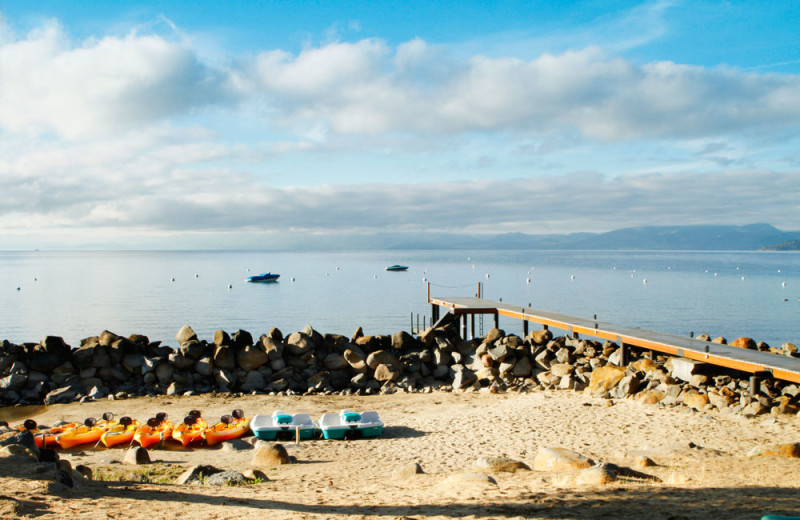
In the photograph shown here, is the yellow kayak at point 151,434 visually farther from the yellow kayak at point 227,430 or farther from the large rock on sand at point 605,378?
the large rock on sand at point 605,378

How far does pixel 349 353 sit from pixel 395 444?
962 cm

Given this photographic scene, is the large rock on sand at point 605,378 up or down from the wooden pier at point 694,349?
down

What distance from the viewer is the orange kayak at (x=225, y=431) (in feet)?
54.1

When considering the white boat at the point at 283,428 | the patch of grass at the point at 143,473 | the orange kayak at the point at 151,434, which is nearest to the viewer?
the patch of grass at the point at 143,473

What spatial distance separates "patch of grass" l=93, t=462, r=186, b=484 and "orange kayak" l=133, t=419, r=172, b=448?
2.29m

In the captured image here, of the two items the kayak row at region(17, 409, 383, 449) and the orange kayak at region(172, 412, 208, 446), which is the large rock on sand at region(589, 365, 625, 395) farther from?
the orange kayak at region(172, 412, 208, 446)

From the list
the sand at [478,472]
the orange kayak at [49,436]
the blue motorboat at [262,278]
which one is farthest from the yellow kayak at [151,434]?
the blue motorboat at [262,278]

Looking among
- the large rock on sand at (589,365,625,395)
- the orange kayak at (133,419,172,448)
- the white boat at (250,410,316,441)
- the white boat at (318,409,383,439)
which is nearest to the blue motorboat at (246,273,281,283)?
the large rock on sand at (589,365,625,395)

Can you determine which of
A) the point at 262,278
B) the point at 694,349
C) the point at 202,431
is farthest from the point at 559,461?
the point at 262,278

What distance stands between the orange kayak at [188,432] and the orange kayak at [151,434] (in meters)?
0.23

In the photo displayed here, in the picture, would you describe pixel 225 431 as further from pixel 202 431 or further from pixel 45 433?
pixel 45 433

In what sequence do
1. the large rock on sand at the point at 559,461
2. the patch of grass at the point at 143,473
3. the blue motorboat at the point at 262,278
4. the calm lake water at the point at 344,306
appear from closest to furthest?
the large rock on sand at the point at 559,461, the patch of grass at the point at 143,473, the calm lake water at the point at 344,306, the blue motorboat at the point at 262,278

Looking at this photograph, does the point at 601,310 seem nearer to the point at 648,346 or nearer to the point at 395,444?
the point at 648,346

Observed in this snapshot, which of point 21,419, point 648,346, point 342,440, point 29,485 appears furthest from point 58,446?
point 648,346
